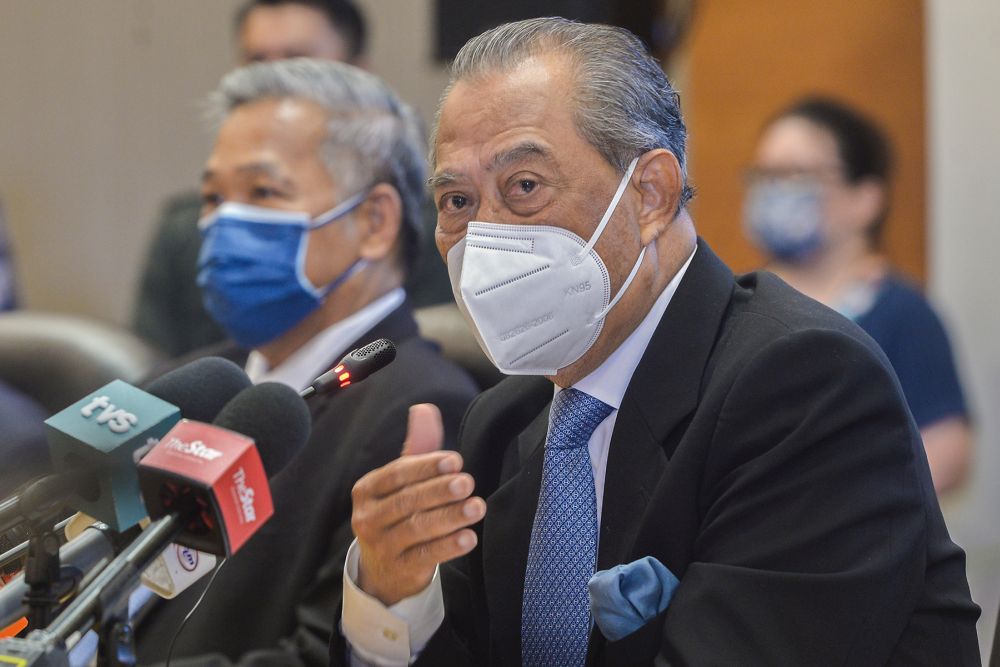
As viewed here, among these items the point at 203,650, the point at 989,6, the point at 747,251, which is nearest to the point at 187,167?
the point at 747,251

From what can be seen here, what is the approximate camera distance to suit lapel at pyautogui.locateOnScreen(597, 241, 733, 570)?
5.30 ft

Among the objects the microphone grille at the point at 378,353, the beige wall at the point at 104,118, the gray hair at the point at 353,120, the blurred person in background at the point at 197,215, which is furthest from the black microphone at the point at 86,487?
the beige wall at the point at 104,118

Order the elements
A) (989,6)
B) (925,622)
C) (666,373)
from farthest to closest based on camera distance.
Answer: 1. (989,6)
2. (666,373)
3. (925,622)

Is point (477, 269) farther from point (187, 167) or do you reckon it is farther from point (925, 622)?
point (187, 167)

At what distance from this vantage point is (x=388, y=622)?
5.44 ft

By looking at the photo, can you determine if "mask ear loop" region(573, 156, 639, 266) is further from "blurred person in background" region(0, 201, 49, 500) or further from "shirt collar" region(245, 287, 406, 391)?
"shirt collar" region(245, 287, 406, 391)

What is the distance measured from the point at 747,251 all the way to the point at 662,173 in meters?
3.23

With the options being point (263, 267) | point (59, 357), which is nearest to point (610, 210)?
point (263, 267)

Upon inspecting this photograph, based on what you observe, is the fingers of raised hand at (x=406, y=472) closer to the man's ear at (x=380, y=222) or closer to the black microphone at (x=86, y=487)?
the black microphone at (x=86, y=487)

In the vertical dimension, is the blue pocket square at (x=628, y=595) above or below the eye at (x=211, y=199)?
above

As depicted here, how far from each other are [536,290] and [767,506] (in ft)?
1.38

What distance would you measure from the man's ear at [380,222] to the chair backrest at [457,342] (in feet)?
0.54

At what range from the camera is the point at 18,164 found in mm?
5414

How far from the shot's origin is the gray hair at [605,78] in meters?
1.71
